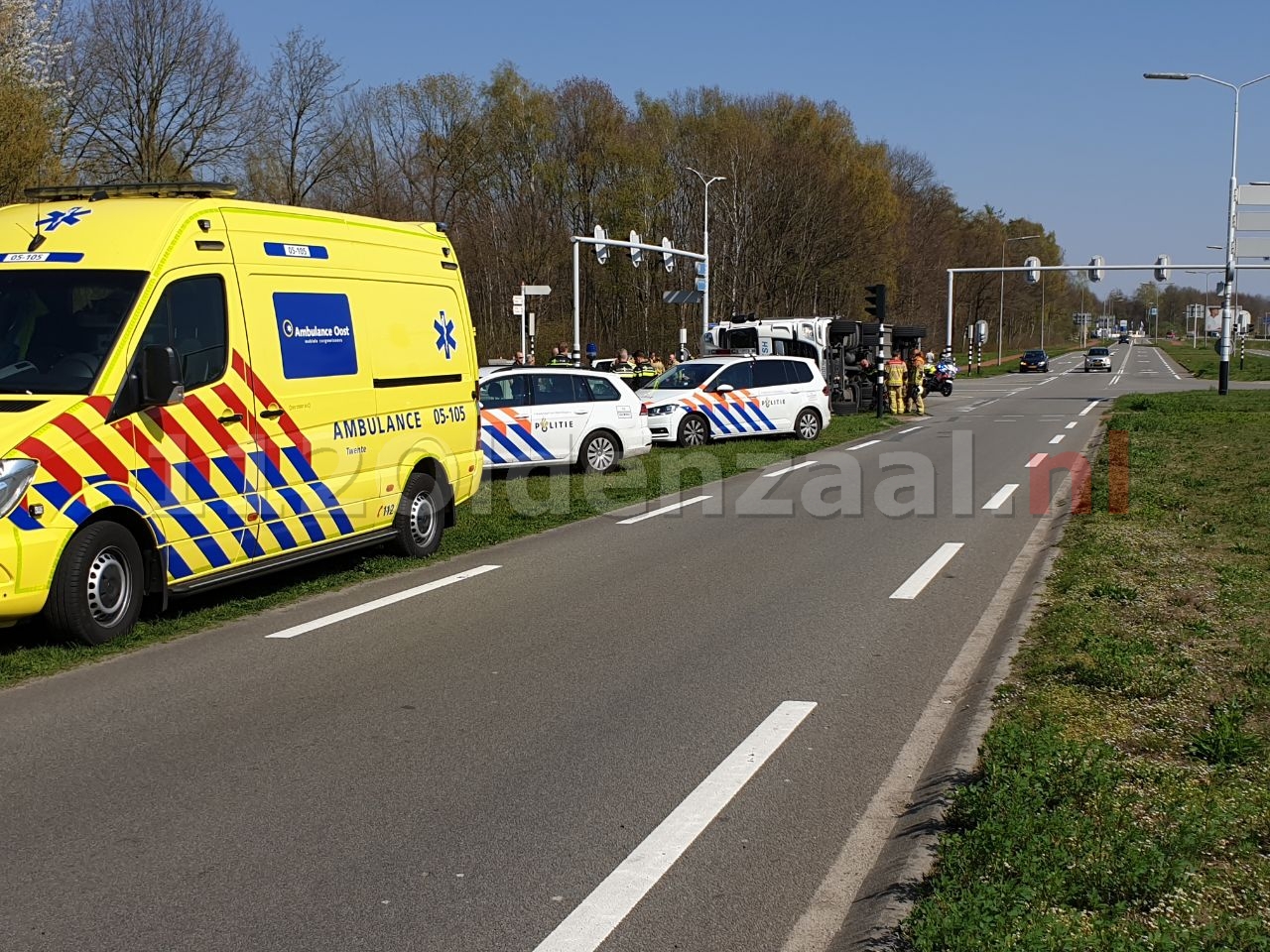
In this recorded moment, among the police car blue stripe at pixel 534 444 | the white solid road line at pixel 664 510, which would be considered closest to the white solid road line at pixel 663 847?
the white solid road line at pixel 664 510

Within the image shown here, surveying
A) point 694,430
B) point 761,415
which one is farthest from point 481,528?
point 761,415

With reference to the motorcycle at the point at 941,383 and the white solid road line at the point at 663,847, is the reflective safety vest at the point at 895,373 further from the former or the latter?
the white solid road line at the point at 663,847

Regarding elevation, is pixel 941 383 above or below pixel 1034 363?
above

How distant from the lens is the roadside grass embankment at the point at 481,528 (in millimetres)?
7441

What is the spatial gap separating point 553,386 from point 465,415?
5287 mm

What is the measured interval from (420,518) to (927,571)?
4.35 metres

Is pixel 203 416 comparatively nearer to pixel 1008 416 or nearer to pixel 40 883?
pixel 40 883

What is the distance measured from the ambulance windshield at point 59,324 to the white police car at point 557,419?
810 cm

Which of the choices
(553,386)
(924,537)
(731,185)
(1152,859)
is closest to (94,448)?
(1152,859)

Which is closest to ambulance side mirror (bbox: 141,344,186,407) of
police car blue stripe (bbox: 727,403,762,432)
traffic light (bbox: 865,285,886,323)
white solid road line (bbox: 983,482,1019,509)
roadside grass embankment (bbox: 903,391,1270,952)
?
roadside grass embankment (bbox: 903,391,1270,952)

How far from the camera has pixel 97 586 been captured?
734 cm

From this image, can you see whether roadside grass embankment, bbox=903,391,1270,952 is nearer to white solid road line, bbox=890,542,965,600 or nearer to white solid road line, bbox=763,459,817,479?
white solid road line, bbox=890,542,965,600

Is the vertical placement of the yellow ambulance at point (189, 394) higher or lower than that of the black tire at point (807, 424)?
higher

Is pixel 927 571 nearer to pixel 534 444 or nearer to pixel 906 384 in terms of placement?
pixel 534 444
